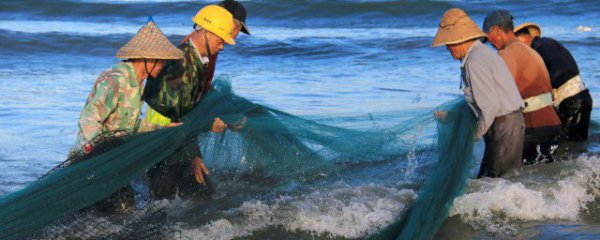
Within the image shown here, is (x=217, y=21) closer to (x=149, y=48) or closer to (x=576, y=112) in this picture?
(x=149, y=48)

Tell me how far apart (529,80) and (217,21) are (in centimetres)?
252

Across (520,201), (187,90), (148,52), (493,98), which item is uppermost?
(148,52)

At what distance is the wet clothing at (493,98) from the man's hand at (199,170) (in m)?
1.78

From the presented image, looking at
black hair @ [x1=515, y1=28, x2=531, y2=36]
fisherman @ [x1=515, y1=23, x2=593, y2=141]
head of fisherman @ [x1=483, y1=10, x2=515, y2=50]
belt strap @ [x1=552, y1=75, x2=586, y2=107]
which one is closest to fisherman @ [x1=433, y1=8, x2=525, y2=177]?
head of fisherman @ [x1=483, y1=10, x2=515, y2=50]

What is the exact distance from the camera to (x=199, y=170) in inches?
220

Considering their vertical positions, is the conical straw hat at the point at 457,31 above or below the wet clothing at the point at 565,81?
above

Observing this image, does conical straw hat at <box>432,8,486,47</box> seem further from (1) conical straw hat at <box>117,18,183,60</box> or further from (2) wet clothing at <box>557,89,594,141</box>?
(2) wet clothing at <box>557,89,594,141</box>

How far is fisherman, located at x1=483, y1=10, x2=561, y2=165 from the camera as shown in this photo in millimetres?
6559

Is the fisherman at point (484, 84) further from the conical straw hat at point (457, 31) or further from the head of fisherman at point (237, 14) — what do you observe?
the head of fisherman at point (237, 14)

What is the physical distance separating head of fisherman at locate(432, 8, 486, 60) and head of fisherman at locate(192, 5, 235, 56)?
1360mm

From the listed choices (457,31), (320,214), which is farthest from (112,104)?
(457,31)

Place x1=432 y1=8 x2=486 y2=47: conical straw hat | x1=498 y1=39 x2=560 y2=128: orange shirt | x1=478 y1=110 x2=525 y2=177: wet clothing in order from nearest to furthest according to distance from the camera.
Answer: x1=432 y1=8 x2=486 y2=47: conical straw hat, x1=478 y1=110 x2=525 y2=177: wet clothing, x1=498 y1=39 x2=560 y2=128: orange shirt

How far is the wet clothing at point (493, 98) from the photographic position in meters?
5.61

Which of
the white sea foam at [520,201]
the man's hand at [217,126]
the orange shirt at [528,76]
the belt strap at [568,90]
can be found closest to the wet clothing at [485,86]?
the white sea foam at [520,201]
